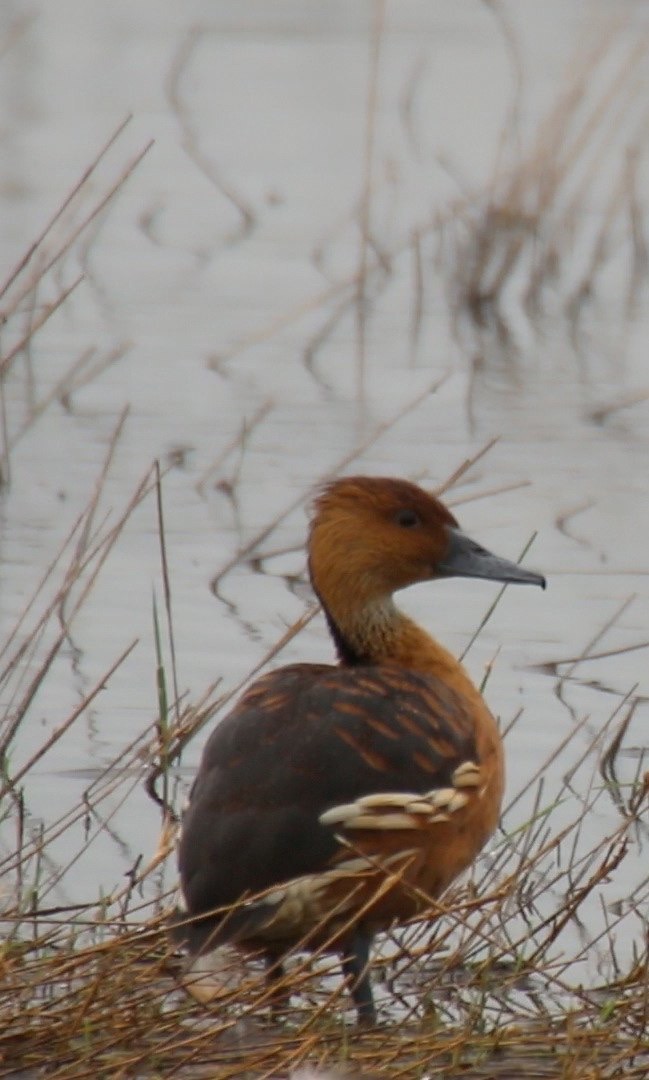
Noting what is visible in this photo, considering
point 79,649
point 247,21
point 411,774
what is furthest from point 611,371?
point 247,21

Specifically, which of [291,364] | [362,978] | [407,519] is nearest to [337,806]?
[362,978]

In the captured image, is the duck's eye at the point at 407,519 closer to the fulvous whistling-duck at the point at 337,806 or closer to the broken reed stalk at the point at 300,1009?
the fulvous whistling-duck at the point at 337,806

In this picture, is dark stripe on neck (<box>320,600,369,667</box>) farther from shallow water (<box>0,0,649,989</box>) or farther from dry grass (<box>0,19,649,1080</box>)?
shallow water (<box>0,0,649,989</box>)

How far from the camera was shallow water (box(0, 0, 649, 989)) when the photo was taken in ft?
23.6

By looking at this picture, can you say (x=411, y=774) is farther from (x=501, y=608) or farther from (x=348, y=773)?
(x=501, y=608)

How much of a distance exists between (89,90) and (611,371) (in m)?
7.79

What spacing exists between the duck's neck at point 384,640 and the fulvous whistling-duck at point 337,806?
4 cm

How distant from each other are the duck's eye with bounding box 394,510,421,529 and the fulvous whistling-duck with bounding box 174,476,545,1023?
0.54ft

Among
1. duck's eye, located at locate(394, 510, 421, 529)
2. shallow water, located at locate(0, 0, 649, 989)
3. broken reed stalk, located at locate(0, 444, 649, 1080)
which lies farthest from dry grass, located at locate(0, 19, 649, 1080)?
duck's eye, located at locate(394, 510, 421, 529)

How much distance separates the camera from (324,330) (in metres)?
11.7

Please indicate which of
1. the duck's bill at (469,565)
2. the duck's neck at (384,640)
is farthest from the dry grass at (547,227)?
the duck's neck at (384,640)

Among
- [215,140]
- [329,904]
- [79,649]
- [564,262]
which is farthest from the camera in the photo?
[215,140]

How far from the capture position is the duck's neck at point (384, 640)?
5.43 m

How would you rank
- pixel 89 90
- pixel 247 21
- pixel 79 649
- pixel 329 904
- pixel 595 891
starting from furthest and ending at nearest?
pixel 247 21 → pixel 89 90 → pixel 79 649 → pixel 595 891 → pixel 329 904
